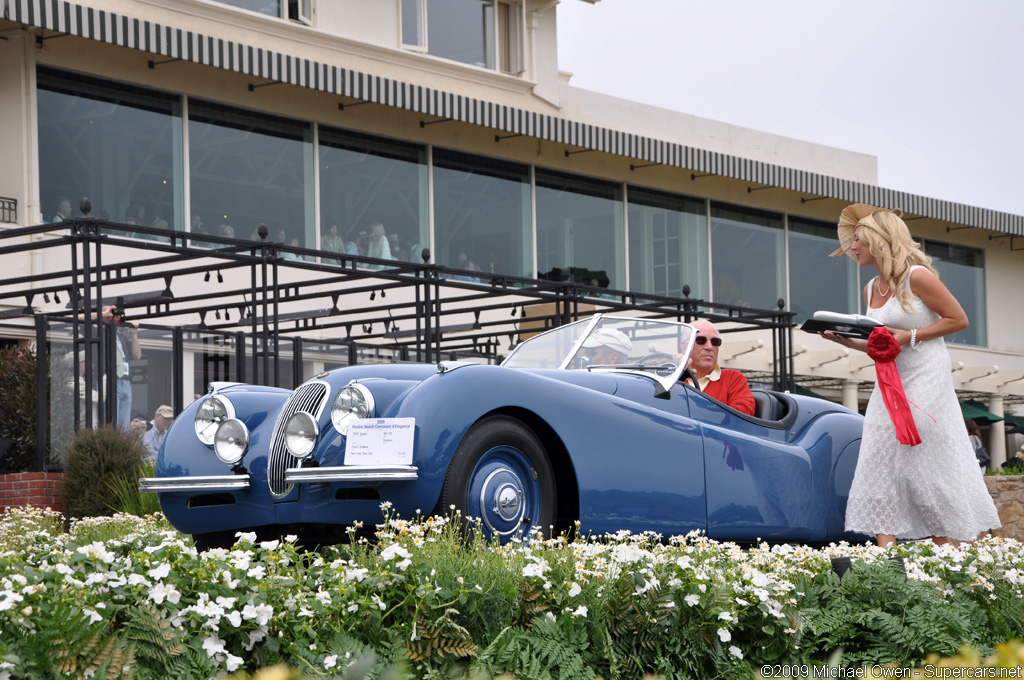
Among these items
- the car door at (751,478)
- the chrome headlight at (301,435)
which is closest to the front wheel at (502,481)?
the chrome headlight at (301,435)

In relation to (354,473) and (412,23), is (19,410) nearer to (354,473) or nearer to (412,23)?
(354,473)

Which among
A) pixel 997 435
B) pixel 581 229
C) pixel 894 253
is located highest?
pixel 581 229

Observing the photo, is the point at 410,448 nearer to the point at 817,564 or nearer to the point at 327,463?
the point at 327,463

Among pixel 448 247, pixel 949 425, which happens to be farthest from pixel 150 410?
pixel 448 247

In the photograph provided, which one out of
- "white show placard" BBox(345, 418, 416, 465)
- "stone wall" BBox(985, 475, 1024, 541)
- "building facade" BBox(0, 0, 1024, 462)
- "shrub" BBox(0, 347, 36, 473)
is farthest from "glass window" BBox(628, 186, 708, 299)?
"white show placard" BBox(345, 418, 416, 465)

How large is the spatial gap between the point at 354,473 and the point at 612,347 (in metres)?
2.40

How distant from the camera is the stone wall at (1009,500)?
12195 mm

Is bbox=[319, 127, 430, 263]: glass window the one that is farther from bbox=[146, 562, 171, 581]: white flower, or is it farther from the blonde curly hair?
bbox=[146, 562, 171, 581]: white flower

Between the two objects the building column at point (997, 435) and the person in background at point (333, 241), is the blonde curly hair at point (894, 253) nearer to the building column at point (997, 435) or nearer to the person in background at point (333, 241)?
the person in background at point (333, 241)

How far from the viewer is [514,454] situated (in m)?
5.63

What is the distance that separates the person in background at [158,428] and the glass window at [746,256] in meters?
17.4

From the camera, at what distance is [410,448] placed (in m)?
5.29

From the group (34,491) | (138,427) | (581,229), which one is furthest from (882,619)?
(581,229)

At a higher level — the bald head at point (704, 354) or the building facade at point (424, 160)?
the building facade at point (424, 160)
